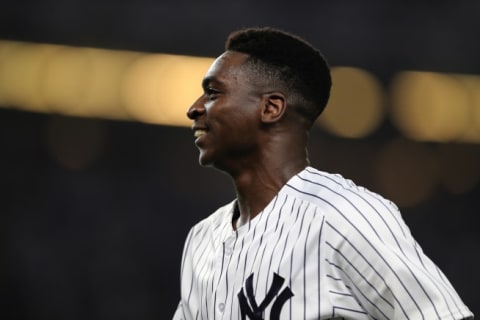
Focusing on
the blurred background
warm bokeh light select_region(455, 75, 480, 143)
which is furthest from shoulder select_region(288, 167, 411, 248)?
warm bokeh light select_region(455, 75, 480, 143)

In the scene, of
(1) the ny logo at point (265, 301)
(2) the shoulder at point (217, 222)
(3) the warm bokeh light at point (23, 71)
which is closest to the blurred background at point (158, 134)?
(3) the warm bokeh light at point (23, 71)

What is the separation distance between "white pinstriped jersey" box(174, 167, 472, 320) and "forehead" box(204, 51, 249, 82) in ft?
1.12

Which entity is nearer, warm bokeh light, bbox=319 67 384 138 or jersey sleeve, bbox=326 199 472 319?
jersey sleeve, bbox=326 199 472 319

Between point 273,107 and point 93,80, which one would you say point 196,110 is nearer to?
point 273,107

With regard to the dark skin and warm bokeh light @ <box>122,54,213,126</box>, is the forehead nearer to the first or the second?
the dark skin

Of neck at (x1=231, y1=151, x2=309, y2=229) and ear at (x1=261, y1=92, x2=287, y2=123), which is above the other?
ear at (x1=261, y1=92, x2=287, y2=123)

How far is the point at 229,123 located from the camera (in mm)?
2480

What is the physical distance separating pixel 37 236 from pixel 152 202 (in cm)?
100

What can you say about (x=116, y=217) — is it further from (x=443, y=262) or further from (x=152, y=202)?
(x=443, y=262)

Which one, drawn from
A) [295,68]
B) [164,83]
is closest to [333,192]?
[295,68]

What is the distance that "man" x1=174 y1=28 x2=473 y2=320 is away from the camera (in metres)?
2.05

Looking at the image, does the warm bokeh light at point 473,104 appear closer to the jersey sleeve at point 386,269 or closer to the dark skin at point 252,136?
the dark skin at point 252,136

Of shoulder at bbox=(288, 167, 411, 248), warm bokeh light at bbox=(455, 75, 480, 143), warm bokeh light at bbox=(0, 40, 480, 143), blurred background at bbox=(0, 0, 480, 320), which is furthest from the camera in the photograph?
warm bokeh light at bbox=(455, 75, 480, 143)

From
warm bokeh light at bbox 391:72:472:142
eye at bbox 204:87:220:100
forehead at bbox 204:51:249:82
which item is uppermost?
warm bokeh light at bbox 391:72:472:142
